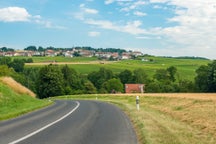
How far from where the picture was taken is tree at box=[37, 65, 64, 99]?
112 m

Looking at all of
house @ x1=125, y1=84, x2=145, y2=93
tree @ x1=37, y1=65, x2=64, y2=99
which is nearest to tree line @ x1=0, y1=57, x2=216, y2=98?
tree @ x1=37, y1=65, x2=64, y2=99

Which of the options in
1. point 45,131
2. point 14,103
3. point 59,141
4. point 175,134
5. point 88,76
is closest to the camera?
point 59,141

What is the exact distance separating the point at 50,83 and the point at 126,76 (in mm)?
47081

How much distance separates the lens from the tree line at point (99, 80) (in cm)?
10504

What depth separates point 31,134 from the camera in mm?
13586

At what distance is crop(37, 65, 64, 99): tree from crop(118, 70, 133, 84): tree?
42.9m

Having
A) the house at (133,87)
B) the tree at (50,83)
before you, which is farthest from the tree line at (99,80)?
the house at (133,87)

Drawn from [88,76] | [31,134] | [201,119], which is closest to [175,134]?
[31,134]

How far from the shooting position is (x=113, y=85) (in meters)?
138

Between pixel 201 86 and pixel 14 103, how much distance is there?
77489 mm

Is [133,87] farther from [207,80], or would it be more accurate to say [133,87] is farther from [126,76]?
[207,80]

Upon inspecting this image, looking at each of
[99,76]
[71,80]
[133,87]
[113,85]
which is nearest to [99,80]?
[99,76]

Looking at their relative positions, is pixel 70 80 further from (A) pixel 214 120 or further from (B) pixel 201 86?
(A) pixel 214 120

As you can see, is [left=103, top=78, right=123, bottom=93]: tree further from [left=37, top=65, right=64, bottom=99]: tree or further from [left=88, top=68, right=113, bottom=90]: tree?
[left=37, top=65, right=64, bottom=99]: tree
